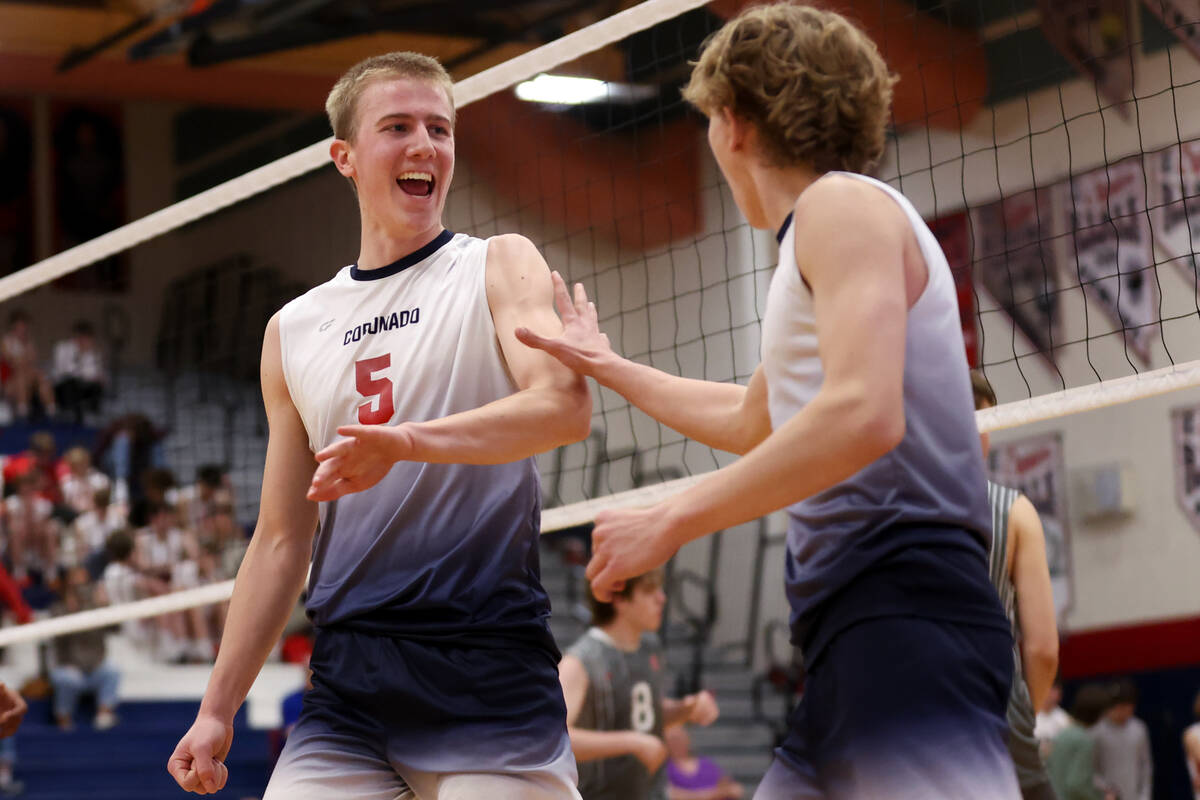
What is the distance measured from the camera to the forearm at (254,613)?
10.5 feet

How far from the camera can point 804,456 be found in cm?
208

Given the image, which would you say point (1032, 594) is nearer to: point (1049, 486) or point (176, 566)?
point (1049, 486)

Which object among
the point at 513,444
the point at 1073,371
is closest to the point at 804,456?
the point at 513,444

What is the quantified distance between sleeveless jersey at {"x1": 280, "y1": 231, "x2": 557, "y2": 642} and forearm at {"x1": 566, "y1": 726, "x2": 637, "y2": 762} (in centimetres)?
281

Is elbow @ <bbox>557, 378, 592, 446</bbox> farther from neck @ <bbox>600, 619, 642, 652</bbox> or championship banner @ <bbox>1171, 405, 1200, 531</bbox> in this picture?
championship banner @ <bbox>1171, 405, 1200, 531</bbox>

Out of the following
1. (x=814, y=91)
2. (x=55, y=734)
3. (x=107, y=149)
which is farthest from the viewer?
(x=107, y=149)

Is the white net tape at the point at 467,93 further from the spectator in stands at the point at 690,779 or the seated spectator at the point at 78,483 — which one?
the seated spectator at the point at 78,483

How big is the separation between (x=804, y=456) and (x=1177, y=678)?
40.4ft

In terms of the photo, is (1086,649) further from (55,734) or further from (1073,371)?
(55,734)

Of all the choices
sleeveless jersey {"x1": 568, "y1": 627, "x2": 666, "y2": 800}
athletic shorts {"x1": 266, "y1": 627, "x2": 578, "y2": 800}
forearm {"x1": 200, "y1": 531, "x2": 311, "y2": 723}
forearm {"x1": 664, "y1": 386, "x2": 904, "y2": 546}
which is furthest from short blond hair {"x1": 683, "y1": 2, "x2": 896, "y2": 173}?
sleeveless jersey {"x1": 568, "y1": 627, "x2": 666, "y2": 800}

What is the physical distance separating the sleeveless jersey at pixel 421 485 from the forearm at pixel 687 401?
0.29 m

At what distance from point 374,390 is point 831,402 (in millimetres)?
1329

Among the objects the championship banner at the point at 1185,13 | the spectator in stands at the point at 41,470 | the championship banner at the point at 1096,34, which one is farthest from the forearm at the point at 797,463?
the spectator in stands at the point at 41,470

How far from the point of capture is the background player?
6094 mm
